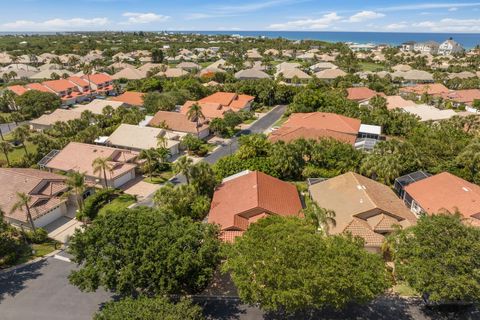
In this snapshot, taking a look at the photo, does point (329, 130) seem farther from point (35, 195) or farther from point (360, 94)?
point (35, 195)

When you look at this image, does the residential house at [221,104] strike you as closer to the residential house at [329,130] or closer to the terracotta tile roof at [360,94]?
the residential house at [329,130]

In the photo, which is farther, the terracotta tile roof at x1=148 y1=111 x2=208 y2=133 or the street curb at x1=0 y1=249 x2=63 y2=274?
the terracotta tile roof at x1=148 y1=111 x2=208 y2=133

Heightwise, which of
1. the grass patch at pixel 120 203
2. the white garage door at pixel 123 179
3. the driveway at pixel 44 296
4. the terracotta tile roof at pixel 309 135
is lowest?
the driveway at pixel 44 296

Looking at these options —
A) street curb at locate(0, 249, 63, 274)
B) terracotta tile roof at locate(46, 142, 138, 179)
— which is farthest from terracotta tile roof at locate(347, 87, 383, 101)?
street curb at locate(0, 249, 63, 274)

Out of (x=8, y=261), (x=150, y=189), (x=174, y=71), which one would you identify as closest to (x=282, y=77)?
(x=174, y=71)

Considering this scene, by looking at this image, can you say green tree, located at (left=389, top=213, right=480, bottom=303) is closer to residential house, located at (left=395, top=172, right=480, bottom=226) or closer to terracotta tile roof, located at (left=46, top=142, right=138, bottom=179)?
residential house, located at (left=395, top=172, right=480, bottom=226)

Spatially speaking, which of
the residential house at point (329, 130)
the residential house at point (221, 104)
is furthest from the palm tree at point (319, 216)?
the residential house at point (221, 104)

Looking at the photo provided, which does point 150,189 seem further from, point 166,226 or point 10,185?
point 166,226
